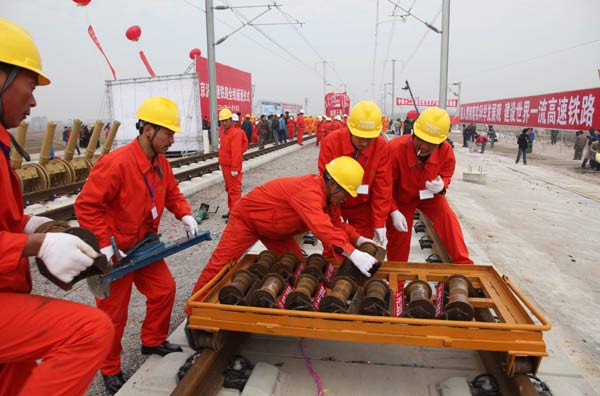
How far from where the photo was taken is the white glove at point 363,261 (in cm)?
341

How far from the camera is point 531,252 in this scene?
6.62 metres

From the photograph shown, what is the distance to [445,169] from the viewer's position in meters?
4.92

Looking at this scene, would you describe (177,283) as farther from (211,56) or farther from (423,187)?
(211,56)

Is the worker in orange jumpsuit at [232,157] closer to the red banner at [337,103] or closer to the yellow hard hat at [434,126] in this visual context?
the yellow hard hat at [434,126]

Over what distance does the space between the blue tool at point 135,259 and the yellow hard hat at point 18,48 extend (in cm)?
131

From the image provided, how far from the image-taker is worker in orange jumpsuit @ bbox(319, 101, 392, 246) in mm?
4434

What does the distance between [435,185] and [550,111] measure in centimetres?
2681

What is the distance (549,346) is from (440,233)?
151 cm

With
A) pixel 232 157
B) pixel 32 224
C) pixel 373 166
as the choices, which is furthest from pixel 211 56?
pixel 32 224

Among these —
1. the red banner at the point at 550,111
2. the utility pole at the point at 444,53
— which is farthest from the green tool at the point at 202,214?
the red banner at the point at 550,111

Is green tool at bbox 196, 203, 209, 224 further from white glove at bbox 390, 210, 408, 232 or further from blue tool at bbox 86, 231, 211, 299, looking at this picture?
blue tool at bbox 86, 231, 211, 299

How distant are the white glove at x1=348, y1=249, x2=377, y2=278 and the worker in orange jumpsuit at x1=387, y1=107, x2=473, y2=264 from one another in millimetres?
1454

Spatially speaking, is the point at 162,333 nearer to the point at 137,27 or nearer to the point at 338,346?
the point at 338,346

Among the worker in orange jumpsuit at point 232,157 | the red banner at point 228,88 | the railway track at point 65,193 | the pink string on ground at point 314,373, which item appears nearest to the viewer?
the pink string on ground at point 314,373
